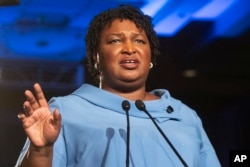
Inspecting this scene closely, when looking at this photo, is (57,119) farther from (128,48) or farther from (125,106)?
(128,48)

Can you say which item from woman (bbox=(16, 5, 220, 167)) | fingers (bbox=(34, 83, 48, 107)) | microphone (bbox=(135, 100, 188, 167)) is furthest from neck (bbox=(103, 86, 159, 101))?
fingers (bbox=(34, 83, 48, 107))

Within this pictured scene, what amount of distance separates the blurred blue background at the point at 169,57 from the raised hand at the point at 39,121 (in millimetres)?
1972

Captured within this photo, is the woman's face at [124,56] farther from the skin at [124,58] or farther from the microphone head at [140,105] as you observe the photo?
the microphone head at [140,105]

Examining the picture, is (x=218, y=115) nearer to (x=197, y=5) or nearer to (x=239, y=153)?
(x=239, y=153)

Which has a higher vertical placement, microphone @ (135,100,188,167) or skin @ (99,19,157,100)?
skin @ (99,19,157,100)

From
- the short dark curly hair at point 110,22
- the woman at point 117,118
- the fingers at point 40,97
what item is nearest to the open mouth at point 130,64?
the woman at point 117,118

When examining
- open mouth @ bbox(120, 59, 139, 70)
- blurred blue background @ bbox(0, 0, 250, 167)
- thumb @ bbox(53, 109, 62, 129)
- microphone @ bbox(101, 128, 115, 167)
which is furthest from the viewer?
blurred blue background @ bbox(0, 0, 250, 167)

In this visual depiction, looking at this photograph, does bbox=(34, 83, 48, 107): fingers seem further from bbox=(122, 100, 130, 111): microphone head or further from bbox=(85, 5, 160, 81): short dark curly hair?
bbox=(85, 5, 160, 81): short dark curly hair

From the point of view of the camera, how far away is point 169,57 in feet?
10.4

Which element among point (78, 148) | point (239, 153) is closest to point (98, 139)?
point (78, 148)

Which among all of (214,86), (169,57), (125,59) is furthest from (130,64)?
(214,86)

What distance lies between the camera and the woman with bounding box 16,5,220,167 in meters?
1.05

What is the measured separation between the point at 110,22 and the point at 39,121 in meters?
0.36

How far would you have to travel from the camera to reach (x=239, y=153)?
2943 mm
